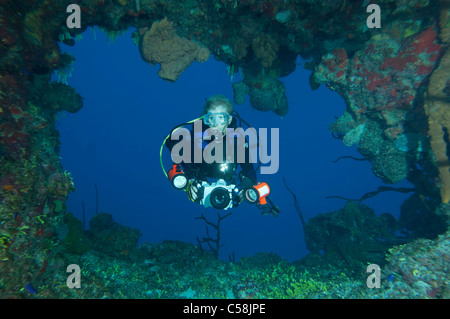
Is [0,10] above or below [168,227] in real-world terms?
above

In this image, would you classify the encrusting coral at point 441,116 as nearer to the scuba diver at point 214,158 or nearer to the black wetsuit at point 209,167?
the scuba diver at point 214,158

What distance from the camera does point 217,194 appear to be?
4.25 m

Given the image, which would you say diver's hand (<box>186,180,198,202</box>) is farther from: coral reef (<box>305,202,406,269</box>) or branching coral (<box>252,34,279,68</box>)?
coral reef (<box>305,202,406,269</box>)

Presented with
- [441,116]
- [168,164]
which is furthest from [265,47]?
[168,164]

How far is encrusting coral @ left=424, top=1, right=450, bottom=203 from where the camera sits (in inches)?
195

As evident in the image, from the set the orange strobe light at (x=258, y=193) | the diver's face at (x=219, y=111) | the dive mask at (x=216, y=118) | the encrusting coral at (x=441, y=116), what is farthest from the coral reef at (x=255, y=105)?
the dive mask at (x=216, y=118)

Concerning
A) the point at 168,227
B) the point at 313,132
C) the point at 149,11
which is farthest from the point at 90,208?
the point at 149,11

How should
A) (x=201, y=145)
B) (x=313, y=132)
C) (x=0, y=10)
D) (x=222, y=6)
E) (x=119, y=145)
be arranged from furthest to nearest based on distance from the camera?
(x=119, y=145), (x=313, y=132), (x=222, y=6), (x=201, y=145), (x=0, y=10)

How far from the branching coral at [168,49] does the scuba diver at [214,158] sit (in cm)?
364

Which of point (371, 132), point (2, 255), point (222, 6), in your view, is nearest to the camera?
point (2, 255)

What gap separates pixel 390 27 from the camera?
Result: 6.56m

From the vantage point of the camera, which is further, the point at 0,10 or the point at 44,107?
the point at 44,107
